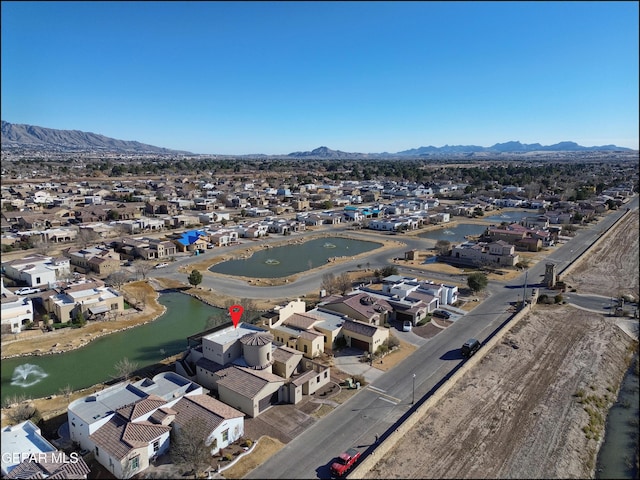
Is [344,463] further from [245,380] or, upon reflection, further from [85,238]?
[85,238]

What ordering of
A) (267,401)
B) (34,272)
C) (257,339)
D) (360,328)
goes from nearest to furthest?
(267,401), (257,339), (360,328), (34,272)

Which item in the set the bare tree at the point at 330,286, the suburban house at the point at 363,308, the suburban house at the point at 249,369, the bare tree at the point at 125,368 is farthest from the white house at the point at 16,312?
the bare tree at the point at 330,286

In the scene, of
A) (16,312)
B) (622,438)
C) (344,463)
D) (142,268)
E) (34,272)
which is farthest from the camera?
(142,268)

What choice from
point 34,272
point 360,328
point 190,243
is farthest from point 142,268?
point 360,328

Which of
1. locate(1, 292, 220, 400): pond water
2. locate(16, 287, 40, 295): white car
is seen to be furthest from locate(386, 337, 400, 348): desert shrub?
locate(16, 287, 40, 295): white car

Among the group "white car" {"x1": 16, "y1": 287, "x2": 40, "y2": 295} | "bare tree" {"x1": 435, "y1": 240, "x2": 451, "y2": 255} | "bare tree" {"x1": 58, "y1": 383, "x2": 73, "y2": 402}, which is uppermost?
"white car" {"x1": 16, "y1": 287, "x2": 40, "y2": 295}

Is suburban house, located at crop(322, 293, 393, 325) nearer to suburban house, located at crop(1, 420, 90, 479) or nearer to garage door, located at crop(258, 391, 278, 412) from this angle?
garage door, located at crop(258, 391, 278, 412)

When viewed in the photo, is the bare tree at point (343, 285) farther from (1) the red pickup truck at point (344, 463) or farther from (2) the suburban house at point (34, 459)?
(2) the suburban house at point (34, 459)
